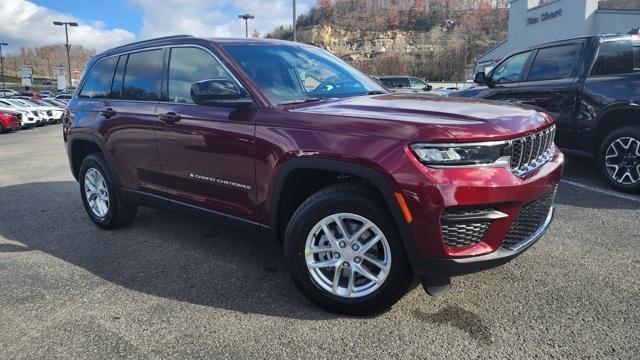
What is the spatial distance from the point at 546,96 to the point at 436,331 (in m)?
4.70

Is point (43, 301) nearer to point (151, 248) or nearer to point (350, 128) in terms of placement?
point (151, 248)

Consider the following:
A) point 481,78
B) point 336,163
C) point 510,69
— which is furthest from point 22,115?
point 336,163

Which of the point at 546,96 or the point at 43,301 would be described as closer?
the point at 43,301

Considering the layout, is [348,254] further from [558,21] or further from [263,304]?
[558,21]

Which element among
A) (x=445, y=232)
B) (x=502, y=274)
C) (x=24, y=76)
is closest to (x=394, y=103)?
(x=445, y=232)

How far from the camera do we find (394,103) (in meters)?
3.18

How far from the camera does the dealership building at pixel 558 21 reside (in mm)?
35000

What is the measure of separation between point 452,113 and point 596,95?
13.2 ft

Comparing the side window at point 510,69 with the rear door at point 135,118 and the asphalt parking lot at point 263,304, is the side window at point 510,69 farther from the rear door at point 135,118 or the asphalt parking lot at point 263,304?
the rear door at point 135,118

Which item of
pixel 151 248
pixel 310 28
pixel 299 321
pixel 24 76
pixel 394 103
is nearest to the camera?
pixel 299 321

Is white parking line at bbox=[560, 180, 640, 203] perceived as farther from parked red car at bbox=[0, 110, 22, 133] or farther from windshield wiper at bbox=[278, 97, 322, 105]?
parked red car at bbox=[0, 110, 22, 133]

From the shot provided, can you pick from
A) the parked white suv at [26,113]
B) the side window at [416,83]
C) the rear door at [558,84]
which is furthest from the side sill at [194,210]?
the side window at [416,83]

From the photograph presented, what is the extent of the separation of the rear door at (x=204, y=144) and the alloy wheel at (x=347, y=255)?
62cm

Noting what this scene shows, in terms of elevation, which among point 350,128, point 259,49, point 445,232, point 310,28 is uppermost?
point 310,28
